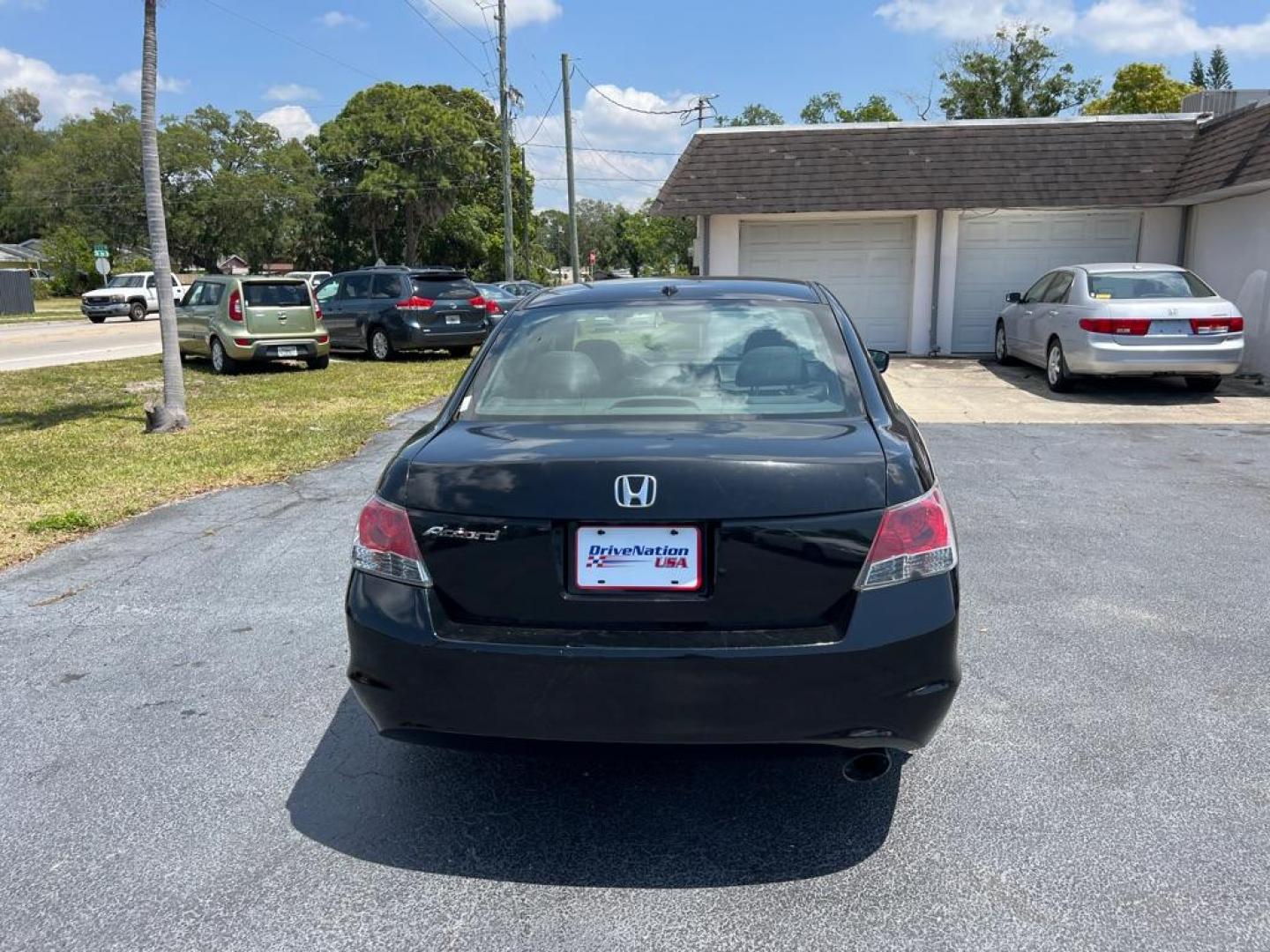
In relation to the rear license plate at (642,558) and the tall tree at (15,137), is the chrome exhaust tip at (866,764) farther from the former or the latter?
the tall tree at (15,137)

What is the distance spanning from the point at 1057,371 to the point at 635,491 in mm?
11492

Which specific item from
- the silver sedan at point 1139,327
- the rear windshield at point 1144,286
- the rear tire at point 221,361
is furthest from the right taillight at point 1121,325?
the rear tire at point 221,361

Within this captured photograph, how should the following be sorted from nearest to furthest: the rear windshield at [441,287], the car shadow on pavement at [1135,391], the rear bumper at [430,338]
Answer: the car shadow on pavement at [1135,391] < the rear bumper at [430,338] < the rear windshield at [441,287]

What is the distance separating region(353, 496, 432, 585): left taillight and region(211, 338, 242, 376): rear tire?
1392 cm

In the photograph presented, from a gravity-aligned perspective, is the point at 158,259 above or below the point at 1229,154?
below

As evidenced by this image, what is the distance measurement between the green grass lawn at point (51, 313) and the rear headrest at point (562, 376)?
3954 cm

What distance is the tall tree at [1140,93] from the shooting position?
1784 inches

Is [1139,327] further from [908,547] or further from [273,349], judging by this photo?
[273,349]

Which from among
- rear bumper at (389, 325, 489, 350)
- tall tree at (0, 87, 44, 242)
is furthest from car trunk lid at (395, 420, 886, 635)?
tall tree at (0, 87, 44, 242)

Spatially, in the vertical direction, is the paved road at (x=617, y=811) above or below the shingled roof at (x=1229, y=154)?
below

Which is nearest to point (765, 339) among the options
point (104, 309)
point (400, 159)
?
point (104, 309)

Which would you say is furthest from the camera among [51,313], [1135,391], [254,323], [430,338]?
[51,313]

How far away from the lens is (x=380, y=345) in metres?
18.1

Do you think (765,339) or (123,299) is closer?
(765,339)
